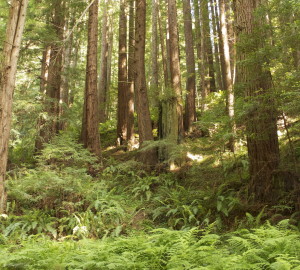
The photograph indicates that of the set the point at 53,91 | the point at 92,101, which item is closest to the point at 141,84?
the point at 92,101

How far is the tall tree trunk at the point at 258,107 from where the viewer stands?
679 cm

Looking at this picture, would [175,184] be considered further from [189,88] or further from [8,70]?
[189,88]

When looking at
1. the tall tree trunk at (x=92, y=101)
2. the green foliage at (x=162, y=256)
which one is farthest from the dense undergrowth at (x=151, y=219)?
the tall tree trunk at (x=92, y=101)

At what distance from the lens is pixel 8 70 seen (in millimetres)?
7723

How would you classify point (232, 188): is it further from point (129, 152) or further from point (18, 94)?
point (18, 94)

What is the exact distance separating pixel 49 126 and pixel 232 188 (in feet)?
30.9

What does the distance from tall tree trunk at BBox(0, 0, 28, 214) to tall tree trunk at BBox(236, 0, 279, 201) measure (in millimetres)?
5314

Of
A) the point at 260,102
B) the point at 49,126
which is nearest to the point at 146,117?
the point at 49,126

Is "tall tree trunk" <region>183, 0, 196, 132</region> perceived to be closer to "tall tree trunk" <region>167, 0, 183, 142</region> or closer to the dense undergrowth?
"tall tree trunk" <region>167, 0, 183, 142</region>

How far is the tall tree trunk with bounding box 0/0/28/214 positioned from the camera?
7668 millimetres

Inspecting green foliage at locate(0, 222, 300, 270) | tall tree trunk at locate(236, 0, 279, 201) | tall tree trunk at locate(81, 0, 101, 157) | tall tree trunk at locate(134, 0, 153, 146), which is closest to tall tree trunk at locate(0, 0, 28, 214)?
green foliage at locate(0, 222, 300, 270)

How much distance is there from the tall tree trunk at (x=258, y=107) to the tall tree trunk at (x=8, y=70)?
5.31 m

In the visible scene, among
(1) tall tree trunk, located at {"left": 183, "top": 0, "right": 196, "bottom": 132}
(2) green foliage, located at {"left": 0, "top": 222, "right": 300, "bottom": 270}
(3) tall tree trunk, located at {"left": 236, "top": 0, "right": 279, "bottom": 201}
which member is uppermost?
(1) tall tree trunk, located at {"left": 183, "top": 0, "right": 196, "bottom": 132}

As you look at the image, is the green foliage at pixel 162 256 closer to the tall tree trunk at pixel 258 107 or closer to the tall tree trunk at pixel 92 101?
the tall tree trunk at pixel 258 107
